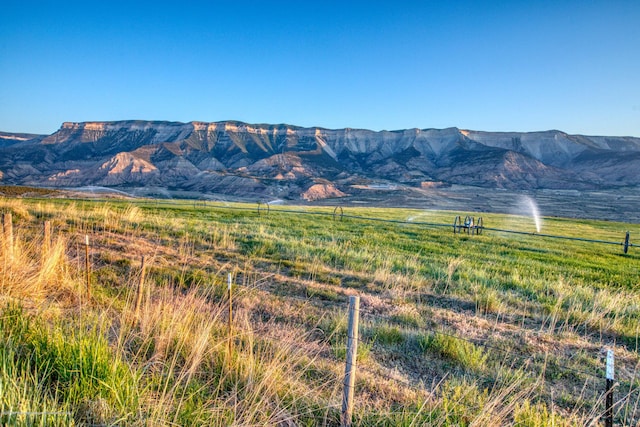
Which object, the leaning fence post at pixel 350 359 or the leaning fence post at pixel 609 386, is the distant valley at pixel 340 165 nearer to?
the leaning fence post at pixel 609 386

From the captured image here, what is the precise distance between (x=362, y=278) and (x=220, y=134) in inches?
6781

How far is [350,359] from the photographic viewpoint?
294 centimetres

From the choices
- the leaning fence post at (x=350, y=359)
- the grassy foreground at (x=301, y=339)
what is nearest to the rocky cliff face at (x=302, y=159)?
the grassy foreground at (x=301, y=339)

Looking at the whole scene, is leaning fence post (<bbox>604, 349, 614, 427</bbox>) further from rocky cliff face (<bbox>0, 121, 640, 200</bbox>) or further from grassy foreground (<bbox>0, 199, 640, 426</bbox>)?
rocky cliff face (<bbox>0, 121, 640, 200</bbox>)

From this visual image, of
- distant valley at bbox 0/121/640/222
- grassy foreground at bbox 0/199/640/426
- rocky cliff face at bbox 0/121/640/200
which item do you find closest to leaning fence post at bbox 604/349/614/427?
grassy foreground at bbox 0/199/640/426

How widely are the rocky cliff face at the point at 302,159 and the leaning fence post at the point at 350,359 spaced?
78.7 m

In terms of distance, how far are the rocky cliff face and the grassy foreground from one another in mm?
72277

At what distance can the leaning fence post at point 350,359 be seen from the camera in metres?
2.84

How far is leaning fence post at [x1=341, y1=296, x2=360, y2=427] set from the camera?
2836 mm

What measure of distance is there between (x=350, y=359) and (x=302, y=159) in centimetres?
13620

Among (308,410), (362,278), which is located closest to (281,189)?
(362,278)

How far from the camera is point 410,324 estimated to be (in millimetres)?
6109

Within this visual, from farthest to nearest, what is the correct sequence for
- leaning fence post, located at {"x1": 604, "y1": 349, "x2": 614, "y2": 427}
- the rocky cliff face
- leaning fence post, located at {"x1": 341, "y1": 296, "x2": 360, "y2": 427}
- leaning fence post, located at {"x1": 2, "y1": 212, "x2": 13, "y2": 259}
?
the rocky cliff face, leaning fence post, located at {"x1": 2, "y1": 212, "x2": 13, "y2": 259}, leaning fence post, located at {"x1": 341, "y1": 296, "x2": 360, "y2": 427}, leaning fence post, located at {"x1": 604, "y1": 349, "x2": 614, "y2": 427}

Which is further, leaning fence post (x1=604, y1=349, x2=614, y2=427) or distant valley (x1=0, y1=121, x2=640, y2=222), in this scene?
distant valley (x1=0, y1=121, x2=640, y2=222)
